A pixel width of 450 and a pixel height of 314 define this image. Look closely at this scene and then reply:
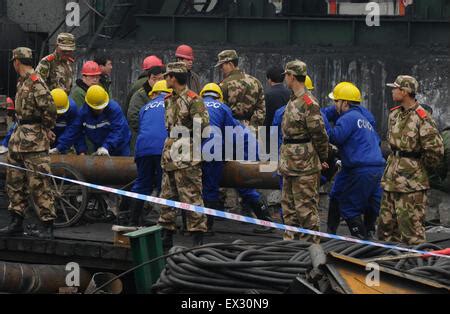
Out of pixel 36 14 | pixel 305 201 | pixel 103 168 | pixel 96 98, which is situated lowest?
pixel 305 201

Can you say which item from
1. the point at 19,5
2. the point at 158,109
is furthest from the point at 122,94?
the point at 158,109

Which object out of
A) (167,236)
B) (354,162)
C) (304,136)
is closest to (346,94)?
(354,162)

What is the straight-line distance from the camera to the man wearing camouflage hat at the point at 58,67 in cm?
1638

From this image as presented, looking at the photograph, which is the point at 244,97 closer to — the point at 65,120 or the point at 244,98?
the point at 244,98

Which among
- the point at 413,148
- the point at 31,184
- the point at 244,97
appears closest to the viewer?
the point at 413,148

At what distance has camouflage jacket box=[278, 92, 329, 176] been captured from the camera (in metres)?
13.0

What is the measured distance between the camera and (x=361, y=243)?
36.2 feet

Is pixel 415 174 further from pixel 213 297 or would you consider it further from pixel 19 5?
pixel 19 5

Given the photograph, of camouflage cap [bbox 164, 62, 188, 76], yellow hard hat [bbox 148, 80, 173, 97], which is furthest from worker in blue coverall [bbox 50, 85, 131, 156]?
camouflage cap [bbox 164, 62, 188, 76]

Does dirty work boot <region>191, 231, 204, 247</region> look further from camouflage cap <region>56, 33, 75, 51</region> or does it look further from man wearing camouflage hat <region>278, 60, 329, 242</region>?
camouflage cap <region>56, 33, 75, 51</region>

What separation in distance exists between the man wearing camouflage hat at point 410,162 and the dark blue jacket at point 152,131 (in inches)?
93.4

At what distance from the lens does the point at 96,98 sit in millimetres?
14688

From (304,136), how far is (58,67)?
4.37 metres

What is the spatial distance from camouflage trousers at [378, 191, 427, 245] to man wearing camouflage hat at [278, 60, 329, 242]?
0.69 m
